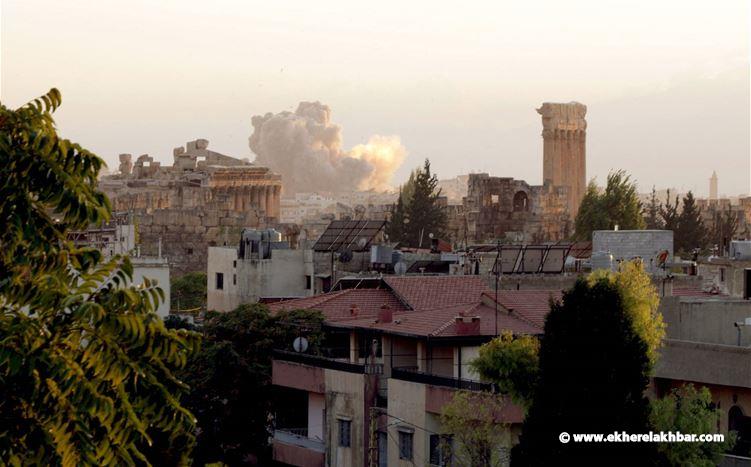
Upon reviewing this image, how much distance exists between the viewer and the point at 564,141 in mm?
132000

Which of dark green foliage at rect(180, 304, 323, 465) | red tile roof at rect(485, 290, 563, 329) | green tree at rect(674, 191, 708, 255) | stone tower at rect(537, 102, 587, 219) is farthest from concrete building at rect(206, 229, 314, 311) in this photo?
stone tower at rect(537, 102, 587, 219)

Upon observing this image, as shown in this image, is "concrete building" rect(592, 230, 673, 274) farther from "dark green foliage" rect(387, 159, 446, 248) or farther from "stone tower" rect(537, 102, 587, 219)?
"stone tower" rect(537, 102, 587, 219)

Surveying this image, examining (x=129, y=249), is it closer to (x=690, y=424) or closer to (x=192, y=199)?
(x=690, y=424)

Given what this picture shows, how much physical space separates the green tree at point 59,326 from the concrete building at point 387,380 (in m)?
15.9

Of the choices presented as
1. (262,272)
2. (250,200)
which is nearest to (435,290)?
(262,272)

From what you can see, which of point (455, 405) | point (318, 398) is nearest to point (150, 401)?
point (455, 405)

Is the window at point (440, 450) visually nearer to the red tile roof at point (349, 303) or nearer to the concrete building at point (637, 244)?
the red tile roof at point (349, 303)

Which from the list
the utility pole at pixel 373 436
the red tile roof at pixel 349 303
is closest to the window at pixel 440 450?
the utility pole at pixel 373 436

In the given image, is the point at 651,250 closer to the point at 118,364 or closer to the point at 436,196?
the point at 118,364

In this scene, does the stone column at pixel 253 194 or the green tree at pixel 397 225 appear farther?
the stone column at pixel 253 194

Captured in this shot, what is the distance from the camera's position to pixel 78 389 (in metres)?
11.6

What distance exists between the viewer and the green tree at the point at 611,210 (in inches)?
3086

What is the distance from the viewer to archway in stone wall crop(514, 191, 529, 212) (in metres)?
96.6

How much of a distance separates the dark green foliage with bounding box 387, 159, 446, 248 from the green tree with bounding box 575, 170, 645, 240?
884cm
